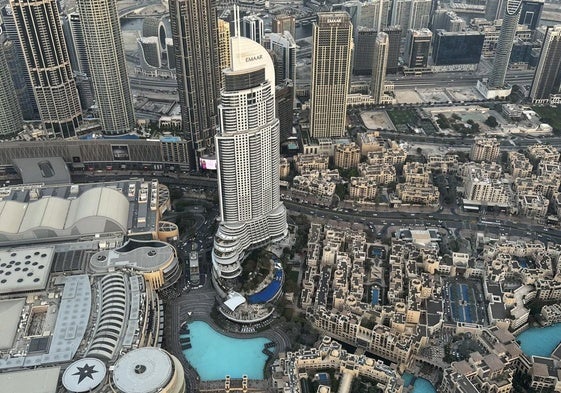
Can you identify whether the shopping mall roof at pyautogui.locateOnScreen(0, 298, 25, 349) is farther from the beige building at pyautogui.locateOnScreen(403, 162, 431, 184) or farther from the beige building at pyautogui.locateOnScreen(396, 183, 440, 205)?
the beige building at pyautogui.locateOnScreen(403, 162, 431, 184)

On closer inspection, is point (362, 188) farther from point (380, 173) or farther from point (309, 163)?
point (309, 163)

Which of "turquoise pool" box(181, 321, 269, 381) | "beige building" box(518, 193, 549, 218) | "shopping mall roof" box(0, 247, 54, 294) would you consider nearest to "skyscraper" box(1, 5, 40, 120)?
"shopping mall roof" box(0, 247, 54, 294)

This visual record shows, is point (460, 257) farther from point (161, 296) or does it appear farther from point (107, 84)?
point (107, 84)

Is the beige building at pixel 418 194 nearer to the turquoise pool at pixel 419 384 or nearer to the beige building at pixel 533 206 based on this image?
the beige building at pixel 533 206

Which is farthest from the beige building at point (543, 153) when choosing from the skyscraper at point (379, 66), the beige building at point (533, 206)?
the skyscraper at point (379, 66)

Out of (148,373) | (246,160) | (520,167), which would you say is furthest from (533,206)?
(148,373)

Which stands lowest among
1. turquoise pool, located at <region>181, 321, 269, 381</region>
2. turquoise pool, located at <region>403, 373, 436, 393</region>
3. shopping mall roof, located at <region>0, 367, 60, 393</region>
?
turquoise pool, located at <region>403, 373, 436, 393</region>
